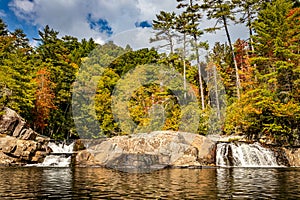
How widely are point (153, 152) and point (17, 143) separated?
455 inches

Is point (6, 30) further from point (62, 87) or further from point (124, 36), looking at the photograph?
point (124, 36)

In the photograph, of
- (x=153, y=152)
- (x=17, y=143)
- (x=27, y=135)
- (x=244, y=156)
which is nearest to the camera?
(x=244, y=156)

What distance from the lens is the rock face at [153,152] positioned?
23.7m

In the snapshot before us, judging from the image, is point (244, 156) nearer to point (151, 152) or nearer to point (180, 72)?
point (151, 152)

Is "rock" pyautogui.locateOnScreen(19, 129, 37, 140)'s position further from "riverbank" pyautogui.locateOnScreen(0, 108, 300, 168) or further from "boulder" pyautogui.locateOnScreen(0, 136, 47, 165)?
"boulder" pyautogui.locateOnScreen(0, 136, 47, 165)

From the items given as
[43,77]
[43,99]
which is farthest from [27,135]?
[43,77]

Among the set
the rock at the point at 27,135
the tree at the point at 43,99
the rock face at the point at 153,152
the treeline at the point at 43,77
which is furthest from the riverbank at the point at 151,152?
the tree at the point at 43,99

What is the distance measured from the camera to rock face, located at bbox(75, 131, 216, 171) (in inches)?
934

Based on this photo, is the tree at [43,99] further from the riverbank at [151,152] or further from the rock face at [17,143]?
the riverbank at [151,152]

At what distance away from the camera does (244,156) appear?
24.2m

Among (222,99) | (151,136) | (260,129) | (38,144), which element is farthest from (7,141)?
(222,99)

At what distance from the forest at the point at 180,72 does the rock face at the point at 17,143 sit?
3065 mm

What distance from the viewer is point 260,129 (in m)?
26.7

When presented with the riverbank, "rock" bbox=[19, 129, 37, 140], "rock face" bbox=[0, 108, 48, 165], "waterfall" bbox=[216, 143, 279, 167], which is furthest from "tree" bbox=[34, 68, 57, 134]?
"waterfall" bbox=[216, 143, 279, 167]
